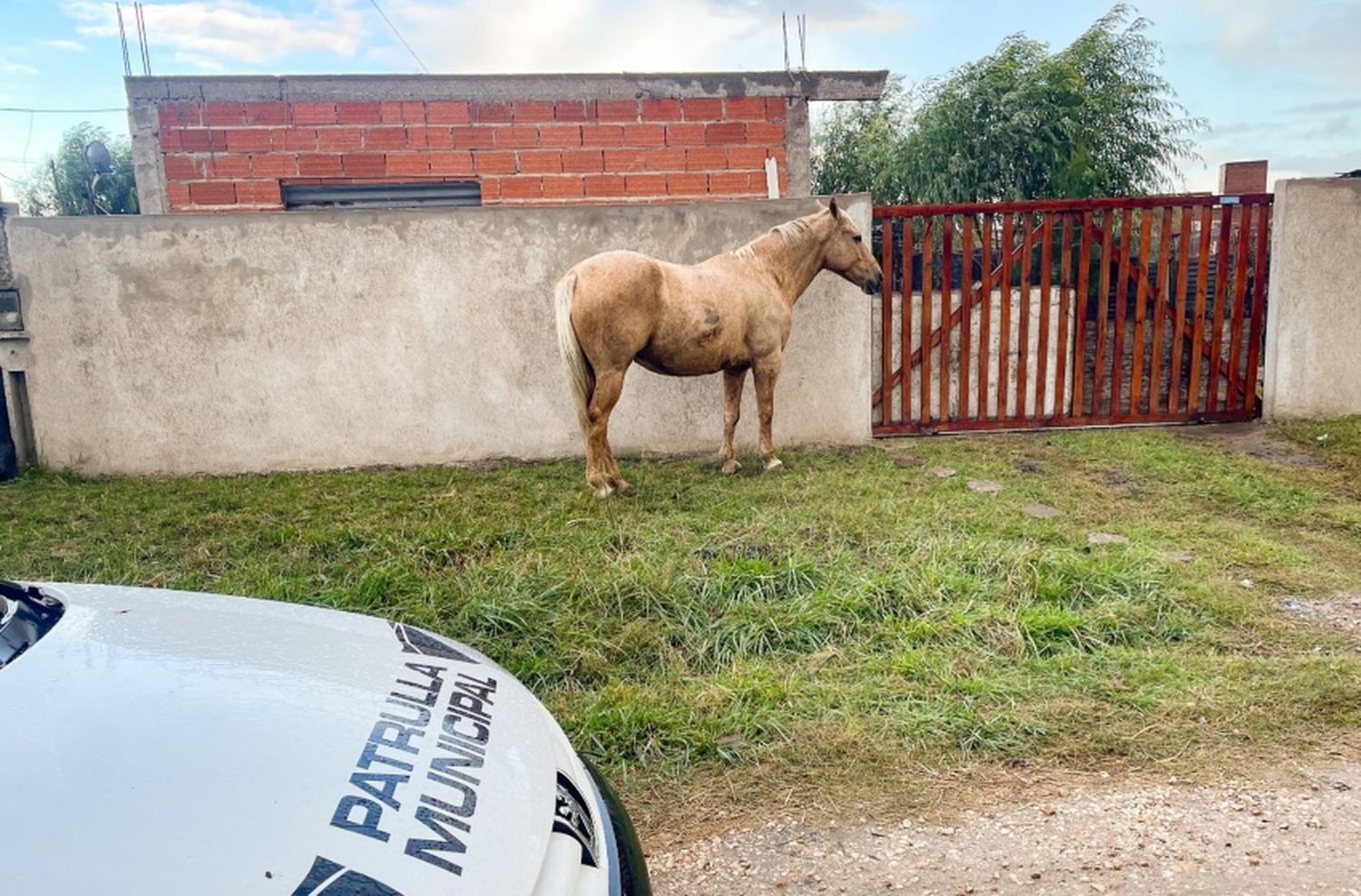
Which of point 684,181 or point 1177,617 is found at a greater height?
point 684,181

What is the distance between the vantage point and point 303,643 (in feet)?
5.96

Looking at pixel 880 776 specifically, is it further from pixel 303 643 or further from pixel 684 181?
pixel 684 181

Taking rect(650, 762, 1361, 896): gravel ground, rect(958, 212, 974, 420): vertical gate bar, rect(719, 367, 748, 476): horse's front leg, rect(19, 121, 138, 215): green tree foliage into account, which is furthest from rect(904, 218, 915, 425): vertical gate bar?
rect(19, 121, 138, 215): green tree foliage

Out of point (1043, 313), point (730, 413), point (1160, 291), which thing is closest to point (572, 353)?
point (730, 413)

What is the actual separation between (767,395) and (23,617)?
4462mm

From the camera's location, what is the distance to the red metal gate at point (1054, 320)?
6.80 metres

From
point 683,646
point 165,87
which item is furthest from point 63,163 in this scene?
point 683,646

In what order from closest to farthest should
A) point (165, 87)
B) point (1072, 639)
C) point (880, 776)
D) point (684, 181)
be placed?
1. point (880, 776)
2. point (1072, 639)
3. point (165, 87)
4. point (684, 181)

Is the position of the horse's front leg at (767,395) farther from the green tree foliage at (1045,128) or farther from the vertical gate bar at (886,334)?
the green tree foliage at (1045,128)

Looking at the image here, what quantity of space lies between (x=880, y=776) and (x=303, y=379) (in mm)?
5020

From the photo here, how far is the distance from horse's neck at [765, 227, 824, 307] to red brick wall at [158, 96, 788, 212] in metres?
Result: 2.02

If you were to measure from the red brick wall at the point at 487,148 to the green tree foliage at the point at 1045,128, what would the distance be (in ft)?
14.8

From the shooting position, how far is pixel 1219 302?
22.8ft

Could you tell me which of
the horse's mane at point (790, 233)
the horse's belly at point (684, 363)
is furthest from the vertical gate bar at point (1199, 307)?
the horse's belly at point (684, 363)
